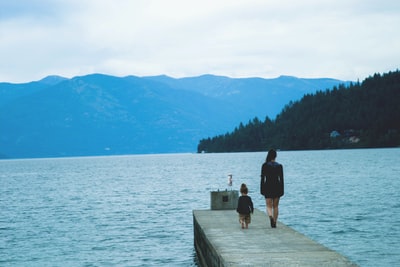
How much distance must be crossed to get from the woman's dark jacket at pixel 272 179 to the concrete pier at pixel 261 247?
1.50 meters

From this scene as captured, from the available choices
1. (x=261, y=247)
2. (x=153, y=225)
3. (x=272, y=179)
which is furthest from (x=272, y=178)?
(x=153, y=225)

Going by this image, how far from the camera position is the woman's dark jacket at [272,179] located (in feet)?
72.1

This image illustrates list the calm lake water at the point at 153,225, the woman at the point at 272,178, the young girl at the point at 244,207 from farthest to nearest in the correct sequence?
1. the calm lake water at the point at 153,225
2. the young girl at the point at 244,207
3. the woman at the point at 272,178

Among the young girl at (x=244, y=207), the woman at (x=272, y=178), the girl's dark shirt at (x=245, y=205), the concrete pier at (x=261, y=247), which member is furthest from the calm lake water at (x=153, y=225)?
the woman at (x=272, y=178)

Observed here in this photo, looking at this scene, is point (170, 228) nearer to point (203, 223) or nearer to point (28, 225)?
point (28, 225)

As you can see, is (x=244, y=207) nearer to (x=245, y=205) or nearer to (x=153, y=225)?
(x=245, y=205)

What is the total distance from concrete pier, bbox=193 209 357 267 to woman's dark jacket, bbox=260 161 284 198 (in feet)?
4.91

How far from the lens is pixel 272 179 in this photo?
22109mm

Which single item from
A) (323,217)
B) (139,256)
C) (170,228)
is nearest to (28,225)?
(170,228)

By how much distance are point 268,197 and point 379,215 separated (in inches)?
1059

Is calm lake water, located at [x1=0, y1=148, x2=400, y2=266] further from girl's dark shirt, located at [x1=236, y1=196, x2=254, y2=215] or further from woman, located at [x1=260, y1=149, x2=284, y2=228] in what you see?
woman, located at [x1=260, y1=149, x2=284, y2=228]

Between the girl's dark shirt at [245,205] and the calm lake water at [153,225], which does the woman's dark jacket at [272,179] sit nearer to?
the girl's dark shirt at [245,205]

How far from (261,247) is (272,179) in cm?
339

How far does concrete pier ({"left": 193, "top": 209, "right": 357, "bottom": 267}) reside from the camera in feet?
55.3
